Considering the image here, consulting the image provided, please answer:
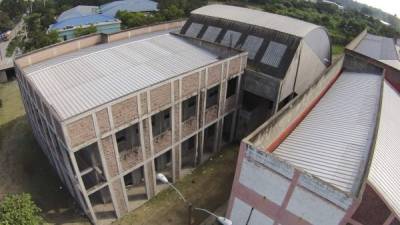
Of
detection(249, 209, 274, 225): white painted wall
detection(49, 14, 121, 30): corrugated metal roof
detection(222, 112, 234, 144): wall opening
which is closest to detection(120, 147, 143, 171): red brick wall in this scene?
detection(249, 209, 274, 225): white painted wall

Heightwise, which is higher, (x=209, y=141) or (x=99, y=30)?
(x=99, y=30)

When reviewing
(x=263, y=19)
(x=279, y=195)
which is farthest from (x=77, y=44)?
(x=279, y=195)

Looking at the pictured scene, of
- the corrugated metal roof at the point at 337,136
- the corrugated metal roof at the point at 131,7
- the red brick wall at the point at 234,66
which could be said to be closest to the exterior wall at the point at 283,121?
the corrugated metal roof at the point at 337,136

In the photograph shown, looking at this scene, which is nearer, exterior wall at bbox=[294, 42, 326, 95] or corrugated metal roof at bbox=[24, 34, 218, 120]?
corrugated metal roof at bbox=[24, 34, 218, 120]

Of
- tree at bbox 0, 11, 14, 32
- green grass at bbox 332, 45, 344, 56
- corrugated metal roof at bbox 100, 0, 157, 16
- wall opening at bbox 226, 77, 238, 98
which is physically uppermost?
wall opening at bbox 226, 77, 238, 98

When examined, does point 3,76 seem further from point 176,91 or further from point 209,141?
point 176,91

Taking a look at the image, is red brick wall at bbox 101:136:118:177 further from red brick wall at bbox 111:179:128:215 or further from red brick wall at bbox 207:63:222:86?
red brick wall at bbox 207:63:222:86

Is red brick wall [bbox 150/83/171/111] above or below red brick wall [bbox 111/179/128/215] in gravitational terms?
above
